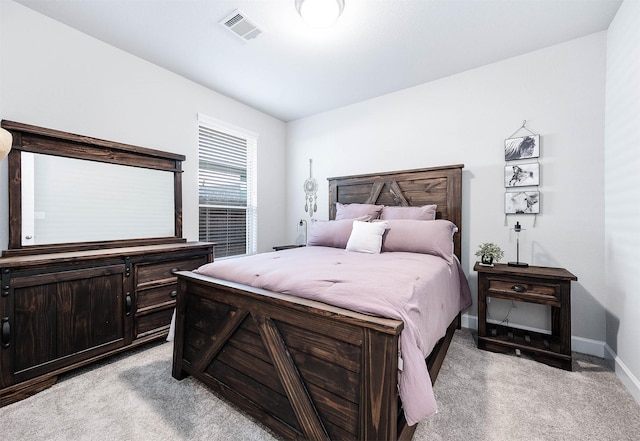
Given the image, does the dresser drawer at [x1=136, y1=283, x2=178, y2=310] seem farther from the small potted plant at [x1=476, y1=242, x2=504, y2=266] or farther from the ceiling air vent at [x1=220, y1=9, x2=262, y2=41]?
the small potted plant at [x1=476, y1=242, x2=504, y2=266]

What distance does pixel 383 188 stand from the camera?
3.34m

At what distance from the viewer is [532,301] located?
215 cm

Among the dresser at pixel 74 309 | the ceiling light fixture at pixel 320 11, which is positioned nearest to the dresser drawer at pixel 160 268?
the dresser at pixel 74 309

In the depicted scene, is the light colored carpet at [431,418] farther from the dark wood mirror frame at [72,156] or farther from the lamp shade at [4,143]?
the lamp shade at [4,143]

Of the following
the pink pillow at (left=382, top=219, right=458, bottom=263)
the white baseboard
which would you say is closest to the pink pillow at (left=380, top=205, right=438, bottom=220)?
the pink pillow at (left=382, top=219, right=458, bottom=263)

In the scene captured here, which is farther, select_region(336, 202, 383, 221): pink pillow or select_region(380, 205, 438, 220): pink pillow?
select_region(336, 202, 383, 221): pink pillow

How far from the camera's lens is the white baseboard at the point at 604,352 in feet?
5.70

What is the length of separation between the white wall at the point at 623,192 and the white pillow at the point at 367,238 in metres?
1.70

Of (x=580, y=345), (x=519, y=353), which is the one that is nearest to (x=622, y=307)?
(x=580, y=345)

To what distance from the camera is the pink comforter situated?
3.47 feet

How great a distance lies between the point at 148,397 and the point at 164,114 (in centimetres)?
263

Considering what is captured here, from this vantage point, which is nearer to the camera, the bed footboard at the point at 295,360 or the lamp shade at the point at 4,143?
the bed footboard at the point at 295,360

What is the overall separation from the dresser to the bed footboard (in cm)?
77

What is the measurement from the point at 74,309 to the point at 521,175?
12.8ft
